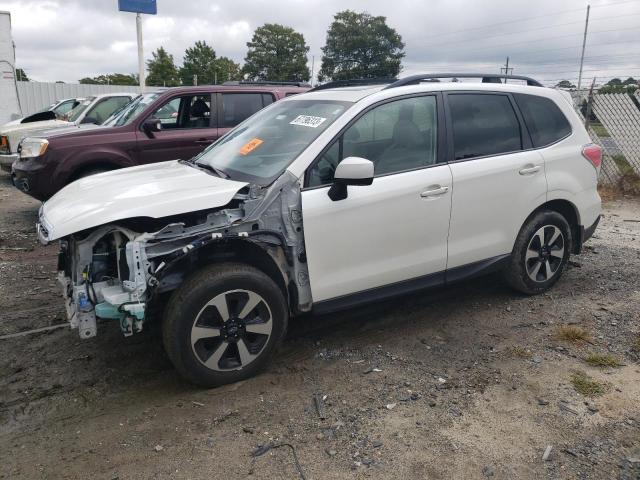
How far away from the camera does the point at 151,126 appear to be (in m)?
7.13

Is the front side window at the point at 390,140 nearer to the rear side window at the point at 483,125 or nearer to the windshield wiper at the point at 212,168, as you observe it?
the rear side window at the point at 483,125

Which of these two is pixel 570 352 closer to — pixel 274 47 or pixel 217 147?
pixel 217 147

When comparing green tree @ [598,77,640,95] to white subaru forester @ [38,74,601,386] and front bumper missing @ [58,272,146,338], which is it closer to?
white subaru forester @ [38,74,601,386]

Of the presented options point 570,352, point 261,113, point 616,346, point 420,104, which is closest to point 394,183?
point 420,104

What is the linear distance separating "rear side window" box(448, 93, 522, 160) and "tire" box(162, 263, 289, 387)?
1.82 metres

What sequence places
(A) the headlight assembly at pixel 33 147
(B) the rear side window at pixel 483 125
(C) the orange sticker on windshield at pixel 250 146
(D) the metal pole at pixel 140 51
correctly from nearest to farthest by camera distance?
1. (C) the orange sticker on windshield at pixel 250 146
2. (B) the rear side window at pixel 483 125
3. (A) the headlight assembly at pixel 33 147
4. (D) the metal pole at pixel 140 51

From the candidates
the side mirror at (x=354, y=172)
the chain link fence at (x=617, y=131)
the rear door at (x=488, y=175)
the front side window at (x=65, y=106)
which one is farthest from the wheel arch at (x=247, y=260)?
the front side window at (x=65, y=106)

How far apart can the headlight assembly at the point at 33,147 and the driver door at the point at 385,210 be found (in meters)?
4.94

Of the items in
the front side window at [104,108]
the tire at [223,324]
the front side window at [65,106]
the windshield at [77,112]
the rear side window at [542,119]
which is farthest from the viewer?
the front side window at [65,106]

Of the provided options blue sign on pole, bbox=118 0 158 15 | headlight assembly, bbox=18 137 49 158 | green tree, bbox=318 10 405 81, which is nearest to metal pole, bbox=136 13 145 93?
blue sign on pole, bbox=118 0 158 15

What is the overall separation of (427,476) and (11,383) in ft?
8.74

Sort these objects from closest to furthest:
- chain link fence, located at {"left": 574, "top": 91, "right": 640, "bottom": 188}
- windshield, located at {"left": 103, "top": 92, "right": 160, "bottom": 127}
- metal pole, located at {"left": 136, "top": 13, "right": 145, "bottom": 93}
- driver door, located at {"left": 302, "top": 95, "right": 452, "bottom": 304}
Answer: driver door, located at {"left": 302, "top": 95, "right": 452, "bottom": 304} → windshield, located at {"left": 103, "top": 92, "right": 160, "bottom": 127} → chain link fence, located at {"left": 574, "top": 91, "right": 640, "bottom": 188} → metal pole, located at {"left": 136, "top": 13, "right": 145, "bottom": 93}

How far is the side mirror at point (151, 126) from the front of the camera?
7.13 metres

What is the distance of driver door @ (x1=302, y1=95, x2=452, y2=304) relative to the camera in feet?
11.3
